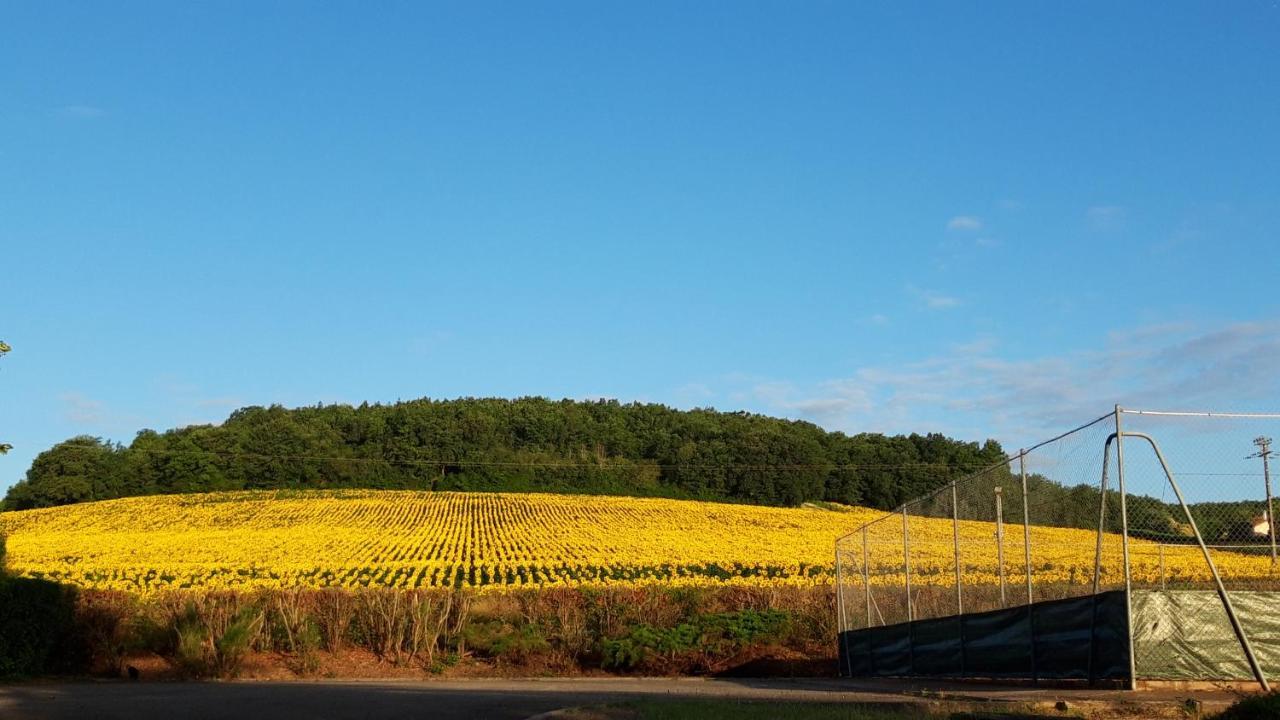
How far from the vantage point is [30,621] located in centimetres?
2030

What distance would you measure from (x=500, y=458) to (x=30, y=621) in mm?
83265

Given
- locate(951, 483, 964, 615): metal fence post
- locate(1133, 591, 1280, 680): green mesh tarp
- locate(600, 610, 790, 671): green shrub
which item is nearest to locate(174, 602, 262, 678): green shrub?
locate(600, 610, 790, 671): green shrub

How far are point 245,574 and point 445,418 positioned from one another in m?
71.5

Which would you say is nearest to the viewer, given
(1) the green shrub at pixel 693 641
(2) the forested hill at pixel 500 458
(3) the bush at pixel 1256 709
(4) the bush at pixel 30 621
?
(3) the bush at pixel 1256 709

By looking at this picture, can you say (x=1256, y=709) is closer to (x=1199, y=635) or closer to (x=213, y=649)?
(x=1199, y=635)

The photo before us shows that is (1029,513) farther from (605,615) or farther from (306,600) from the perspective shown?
(306,600)

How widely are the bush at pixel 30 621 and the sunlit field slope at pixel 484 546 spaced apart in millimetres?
5864

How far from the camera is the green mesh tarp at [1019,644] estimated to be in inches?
517

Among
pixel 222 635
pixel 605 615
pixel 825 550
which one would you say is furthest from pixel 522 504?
pixel 222 635

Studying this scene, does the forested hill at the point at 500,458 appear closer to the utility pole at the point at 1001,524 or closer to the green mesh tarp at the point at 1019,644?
the green mesh tarp at the point at 1019,644

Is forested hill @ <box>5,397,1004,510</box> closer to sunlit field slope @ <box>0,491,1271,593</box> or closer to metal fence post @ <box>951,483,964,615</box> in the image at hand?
sunlit field slope @ <box>0,491,1271,593</box>

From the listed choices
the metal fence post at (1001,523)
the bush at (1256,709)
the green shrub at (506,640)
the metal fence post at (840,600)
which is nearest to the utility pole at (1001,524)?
the metal fence post at (1001,523)

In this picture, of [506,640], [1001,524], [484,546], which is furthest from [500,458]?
[1001,524]

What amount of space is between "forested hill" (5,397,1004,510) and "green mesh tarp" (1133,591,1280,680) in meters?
77.6
